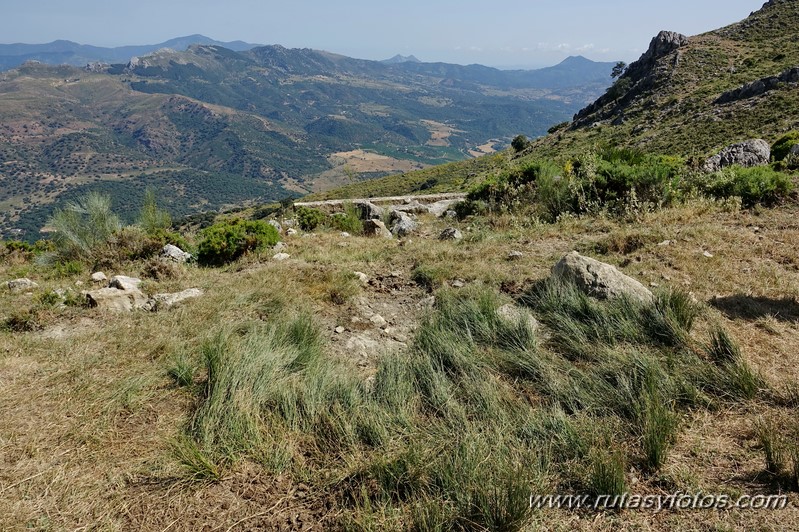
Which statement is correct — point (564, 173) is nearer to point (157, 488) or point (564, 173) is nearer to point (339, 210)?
point (339, 210)

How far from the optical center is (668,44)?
53.1 metres

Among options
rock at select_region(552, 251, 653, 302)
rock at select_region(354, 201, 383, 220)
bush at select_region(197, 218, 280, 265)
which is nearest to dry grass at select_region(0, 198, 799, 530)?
bush at select_region(197, 218, 280, 265)

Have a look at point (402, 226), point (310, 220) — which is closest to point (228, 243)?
point (310, 220)

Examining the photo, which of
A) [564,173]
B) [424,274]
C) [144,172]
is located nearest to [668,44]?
[564,173]

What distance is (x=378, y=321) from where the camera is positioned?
5.09 metres

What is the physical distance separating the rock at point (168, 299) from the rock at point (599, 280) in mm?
4862

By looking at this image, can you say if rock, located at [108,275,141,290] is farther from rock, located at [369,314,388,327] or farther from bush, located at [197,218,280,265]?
rock, located at [369,314,388,327]

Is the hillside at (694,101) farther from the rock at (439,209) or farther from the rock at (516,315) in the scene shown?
the rock at (516,315)

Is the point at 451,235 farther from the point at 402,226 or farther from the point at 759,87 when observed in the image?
the point at 759,87

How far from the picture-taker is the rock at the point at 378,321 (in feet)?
16.5

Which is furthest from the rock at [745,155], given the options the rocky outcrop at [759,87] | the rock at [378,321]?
the rocky outcrop at [759,87]

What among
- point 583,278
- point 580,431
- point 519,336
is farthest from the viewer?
point 583,278

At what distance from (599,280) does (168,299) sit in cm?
545

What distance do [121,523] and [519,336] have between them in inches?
130
